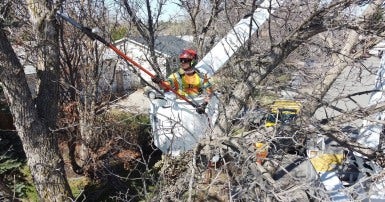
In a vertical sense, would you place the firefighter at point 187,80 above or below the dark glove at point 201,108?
above

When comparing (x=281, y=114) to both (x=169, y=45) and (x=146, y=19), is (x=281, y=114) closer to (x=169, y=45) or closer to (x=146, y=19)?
(x=146, y=19)

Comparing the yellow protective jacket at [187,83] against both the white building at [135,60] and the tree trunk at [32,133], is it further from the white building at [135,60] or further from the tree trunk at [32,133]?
the tree trunk at [32,133]

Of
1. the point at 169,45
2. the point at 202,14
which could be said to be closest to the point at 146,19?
the point at 202,14

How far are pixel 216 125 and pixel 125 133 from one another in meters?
4.38

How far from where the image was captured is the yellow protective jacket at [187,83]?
563 centimetres

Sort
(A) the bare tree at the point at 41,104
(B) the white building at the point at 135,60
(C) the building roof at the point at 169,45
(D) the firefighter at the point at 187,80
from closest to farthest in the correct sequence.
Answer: (A) the bare tree at the point at 41,104 → (D) the firefighter at the point at 187,80 → (B) the white building at the point at 135,60 → (C) the building roof at the point at 169,45

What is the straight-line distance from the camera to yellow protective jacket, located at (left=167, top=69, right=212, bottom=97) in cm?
563

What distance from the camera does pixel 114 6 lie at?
853 centimetres

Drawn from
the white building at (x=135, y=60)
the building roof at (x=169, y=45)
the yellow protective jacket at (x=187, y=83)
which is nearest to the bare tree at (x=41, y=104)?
the yellow protective jacket at (x=187, y=83)

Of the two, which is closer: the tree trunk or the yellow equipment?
the tree trunk

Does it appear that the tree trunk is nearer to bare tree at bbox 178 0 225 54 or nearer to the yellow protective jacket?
the yellow protective jacket

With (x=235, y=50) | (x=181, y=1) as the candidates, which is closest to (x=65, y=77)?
(x=181, y=1)

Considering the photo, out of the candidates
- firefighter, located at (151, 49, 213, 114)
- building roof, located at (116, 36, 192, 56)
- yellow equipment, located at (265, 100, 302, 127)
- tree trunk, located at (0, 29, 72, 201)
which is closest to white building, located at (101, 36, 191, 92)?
building roof, located at (116, 36, 192, 56)

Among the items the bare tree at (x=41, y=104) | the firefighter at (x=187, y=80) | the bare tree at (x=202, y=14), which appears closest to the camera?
the bare tree at (x=41, y=104)
